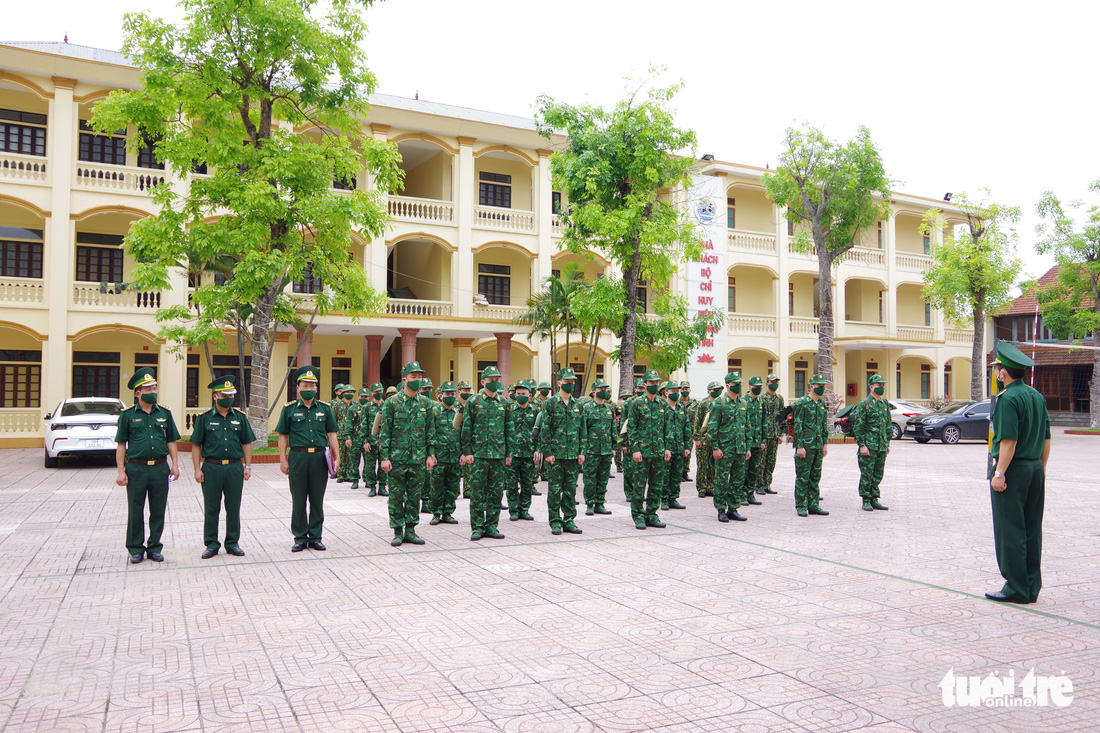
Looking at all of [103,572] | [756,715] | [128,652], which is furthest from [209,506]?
[756,715]

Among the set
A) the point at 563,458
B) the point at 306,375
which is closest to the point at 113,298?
the point at 306,375

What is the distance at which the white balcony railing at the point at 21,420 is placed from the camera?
22.0 m

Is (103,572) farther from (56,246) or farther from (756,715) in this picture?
(56,246)

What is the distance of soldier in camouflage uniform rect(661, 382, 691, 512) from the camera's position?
1053cm

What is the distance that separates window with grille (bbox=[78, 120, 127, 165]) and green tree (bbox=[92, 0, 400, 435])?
6396mm

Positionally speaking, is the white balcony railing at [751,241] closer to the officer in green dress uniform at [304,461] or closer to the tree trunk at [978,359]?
the tree trunk at [978,359]

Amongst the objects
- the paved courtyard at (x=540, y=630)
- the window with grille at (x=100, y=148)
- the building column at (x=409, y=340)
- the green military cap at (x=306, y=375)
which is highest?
the window with grille at (x=100, y=148)

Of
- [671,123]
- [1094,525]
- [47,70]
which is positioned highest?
[47,70]

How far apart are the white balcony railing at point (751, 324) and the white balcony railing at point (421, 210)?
1203cm

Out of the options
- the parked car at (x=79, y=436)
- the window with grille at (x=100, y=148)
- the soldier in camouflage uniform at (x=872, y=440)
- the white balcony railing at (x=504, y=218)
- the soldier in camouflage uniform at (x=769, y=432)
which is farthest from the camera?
the white balcony railing at (x=504, y=218)

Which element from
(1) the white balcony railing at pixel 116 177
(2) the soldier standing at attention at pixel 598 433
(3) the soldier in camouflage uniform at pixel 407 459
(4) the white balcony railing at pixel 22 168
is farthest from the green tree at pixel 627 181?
(4) the white balcony railing at pixel 22 168

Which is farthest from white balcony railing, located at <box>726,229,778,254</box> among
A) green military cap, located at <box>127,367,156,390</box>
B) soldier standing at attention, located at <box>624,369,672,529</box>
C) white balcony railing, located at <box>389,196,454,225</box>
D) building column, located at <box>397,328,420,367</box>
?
green military cap, located at <box>127,367,156,390</box>

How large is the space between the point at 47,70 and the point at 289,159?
394 inches

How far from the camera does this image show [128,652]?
194 inches
